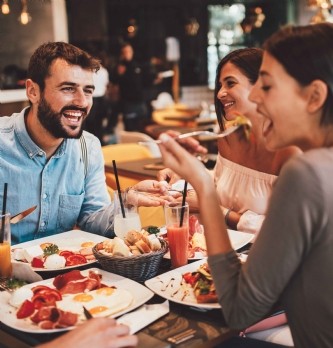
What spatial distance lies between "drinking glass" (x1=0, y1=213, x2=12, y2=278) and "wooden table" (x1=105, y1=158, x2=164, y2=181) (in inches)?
80.0

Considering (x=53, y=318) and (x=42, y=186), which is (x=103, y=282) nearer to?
(x=53, y=318)

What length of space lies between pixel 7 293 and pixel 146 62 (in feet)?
34.6

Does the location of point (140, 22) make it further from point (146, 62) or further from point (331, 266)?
point (331, 266)

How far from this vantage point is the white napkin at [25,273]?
6.23ft

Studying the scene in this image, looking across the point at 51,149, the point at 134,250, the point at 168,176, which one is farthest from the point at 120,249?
the point at 51,149

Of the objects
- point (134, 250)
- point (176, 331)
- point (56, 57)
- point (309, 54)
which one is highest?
point (56, 57)

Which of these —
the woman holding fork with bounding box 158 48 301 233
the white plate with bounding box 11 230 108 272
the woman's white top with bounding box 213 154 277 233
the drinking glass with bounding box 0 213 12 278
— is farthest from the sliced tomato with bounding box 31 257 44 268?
the woman's white top with bounding box 213 154 277 233

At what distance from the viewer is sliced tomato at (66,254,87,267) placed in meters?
2.08

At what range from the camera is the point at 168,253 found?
2154 mm

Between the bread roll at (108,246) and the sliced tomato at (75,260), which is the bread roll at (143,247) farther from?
the sliced tomato at (75,260)

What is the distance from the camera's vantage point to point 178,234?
2014 millimetres

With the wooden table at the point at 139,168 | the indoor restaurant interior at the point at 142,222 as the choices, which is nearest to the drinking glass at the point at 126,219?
the indoor restaurant interior at the point at 142,222

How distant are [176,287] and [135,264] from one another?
165 millimetres

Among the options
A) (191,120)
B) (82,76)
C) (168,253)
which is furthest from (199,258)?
(191,120)
